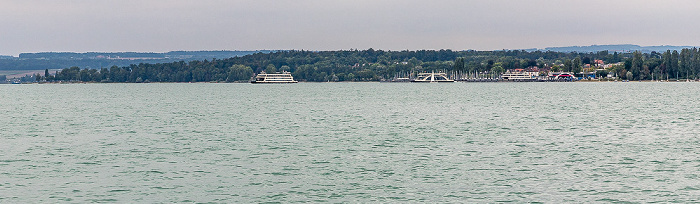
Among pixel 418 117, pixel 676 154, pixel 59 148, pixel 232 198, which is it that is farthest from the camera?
pixel 418 117

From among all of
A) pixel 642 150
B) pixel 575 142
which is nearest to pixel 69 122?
pixel 575 142

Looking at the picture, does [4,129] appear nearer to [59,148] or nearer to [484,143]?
[59,148]

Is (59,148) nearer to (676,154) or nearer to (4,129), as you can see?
(4,129)

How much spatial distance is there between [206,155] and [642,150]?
24.2 m

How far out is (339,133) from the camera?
2299 inches

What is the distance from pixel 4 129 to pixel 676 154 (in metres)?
51.7

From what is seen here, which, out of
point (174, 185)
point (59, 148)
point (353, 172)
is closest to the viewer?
point (174, 185)

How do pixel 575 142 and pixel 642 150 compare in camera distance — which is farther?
pixel 575 142

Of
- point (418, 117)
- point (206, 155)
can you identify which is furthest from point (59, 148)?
point (418, 117)

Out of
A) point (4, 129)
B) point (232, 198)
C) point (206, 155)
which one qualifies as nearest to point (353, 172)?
point (232, 198)

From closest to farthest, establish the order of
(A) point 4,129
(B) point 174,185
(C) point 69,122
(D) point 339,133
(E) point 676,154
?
(B) point 174,185 → (E) point 676,154 → (D) point 339,133 → (A) point 4,129 → (C) point 69,122

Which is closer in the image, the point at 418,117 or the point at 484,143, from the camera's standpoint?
the point at 484,143

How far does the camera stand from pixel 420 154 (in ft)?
141

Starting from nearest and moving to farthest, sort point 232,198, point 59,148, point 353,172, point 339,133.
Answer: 1. point 232,198
2. point 353,172
3. point 59,148
4. point 339,133
